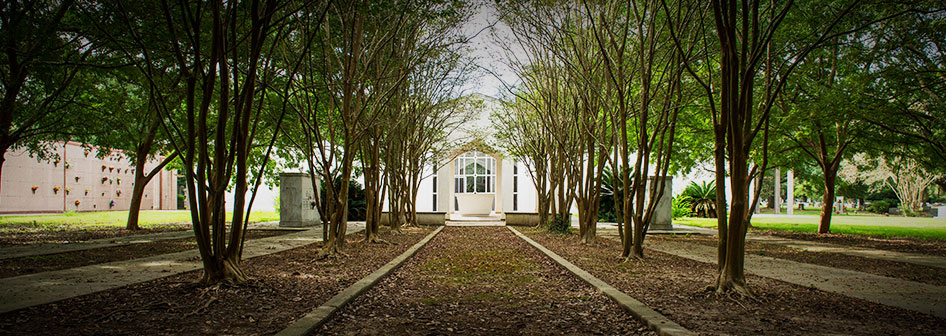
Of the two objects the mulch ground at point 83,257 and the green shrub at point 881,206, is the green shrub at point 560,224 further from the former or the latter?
the green shrub at point 881,206

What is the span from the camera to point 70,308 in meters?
4.04

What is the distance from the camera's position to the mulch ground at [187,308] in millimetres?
3574

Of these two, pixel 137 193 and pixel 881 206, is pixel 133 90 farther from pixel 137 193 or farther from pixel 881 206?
pixel 881 206

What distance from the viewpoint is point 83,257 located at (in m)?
7.70

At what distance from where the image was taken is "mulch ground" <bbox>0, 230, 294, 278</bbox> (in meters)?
6.44

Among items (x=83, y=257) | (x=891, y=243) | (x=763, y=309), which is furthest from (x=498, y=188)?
(x=763, y=309)

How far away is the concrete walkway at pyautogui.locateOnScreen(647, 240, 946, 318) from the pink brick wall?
24528 millimetres

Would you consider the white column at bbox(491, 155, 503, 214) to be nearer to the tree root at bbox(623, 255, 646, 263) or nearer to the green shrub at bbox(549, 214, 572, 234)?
the green shrub at bbox(549, 214, 572, 234)

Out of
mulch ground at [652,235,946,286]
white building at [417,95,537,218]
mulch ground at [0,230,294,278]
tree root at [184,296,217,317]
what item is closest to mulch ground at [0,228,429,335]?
tree root at [184,296,217,317]

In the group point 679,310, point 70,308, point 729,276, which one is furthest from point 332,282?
point 729,276

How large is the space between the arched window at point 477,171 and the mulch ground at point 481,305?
23.4m

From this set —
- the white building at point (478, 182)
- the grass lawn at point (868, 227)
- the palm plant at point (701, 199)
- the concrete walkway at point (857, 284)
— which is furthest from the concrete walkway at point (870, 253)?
the white building at point (478, 182)

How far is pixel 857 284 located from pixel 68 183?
36.6 m

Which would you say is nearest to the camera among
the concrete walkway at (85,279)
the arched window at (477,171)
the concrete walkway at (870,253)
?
the concrete walkway at (85,279)
